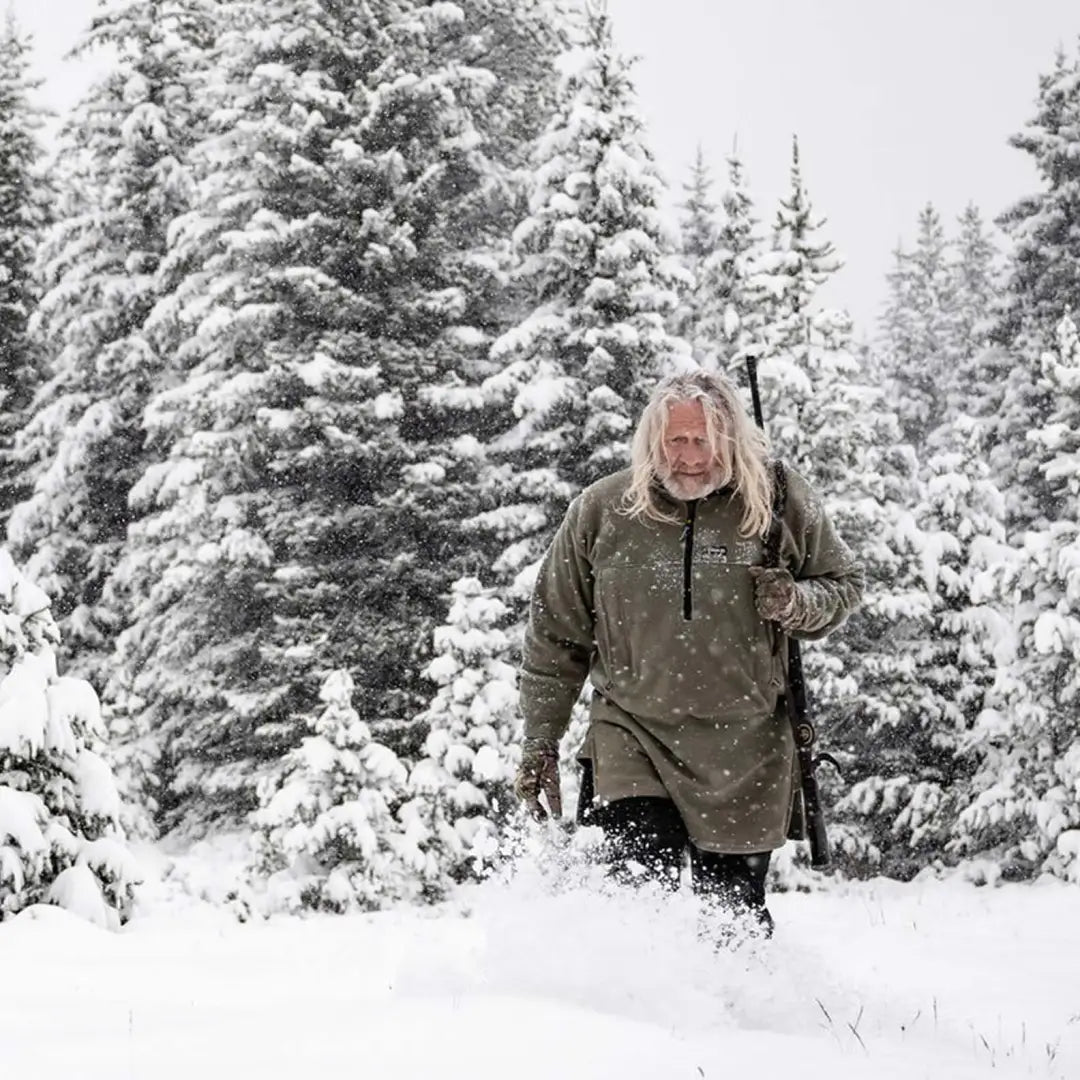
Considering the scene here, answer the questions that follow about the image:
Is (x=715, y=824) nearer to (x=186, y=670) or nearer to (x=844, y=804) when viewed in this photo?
(x=844, y=804)

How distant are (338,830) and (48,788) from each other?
4.45 m

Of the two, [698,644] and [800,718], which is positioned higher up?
[698,644]

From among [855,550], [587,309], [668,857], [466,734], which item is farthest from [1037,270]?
[668,857]

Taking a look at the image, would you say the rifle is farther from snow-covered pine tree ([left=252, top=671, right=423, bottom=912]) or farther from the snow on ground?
snow-covered pine tree ([left=252, top=671, right=423, bottom=912])

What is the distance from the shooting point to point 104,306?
20.3m

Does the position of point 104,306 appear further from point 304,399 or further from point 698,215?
point 698,215

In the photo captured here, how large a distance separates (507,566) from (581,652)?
11.0m

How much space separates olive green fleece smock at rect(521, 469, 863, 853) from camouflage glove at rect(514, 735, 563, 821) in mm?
189

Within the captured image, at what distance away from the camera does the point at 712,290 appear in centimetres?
2623

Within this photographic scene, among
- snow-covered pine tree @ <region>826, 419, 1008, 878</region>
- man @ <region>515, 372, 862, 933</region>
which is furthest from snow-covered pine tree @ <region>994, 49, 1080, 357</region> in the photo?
man @ <region>515, 372, 862, 933</region>

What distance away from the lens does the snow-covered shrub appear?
784cm

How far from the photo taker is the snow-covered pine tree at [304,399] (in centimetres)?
1712

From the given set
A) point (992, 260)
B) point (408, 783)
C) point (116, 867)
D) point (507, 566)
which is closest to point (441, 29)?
point (507, 566)

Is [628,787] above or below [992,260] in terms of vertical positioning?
below
